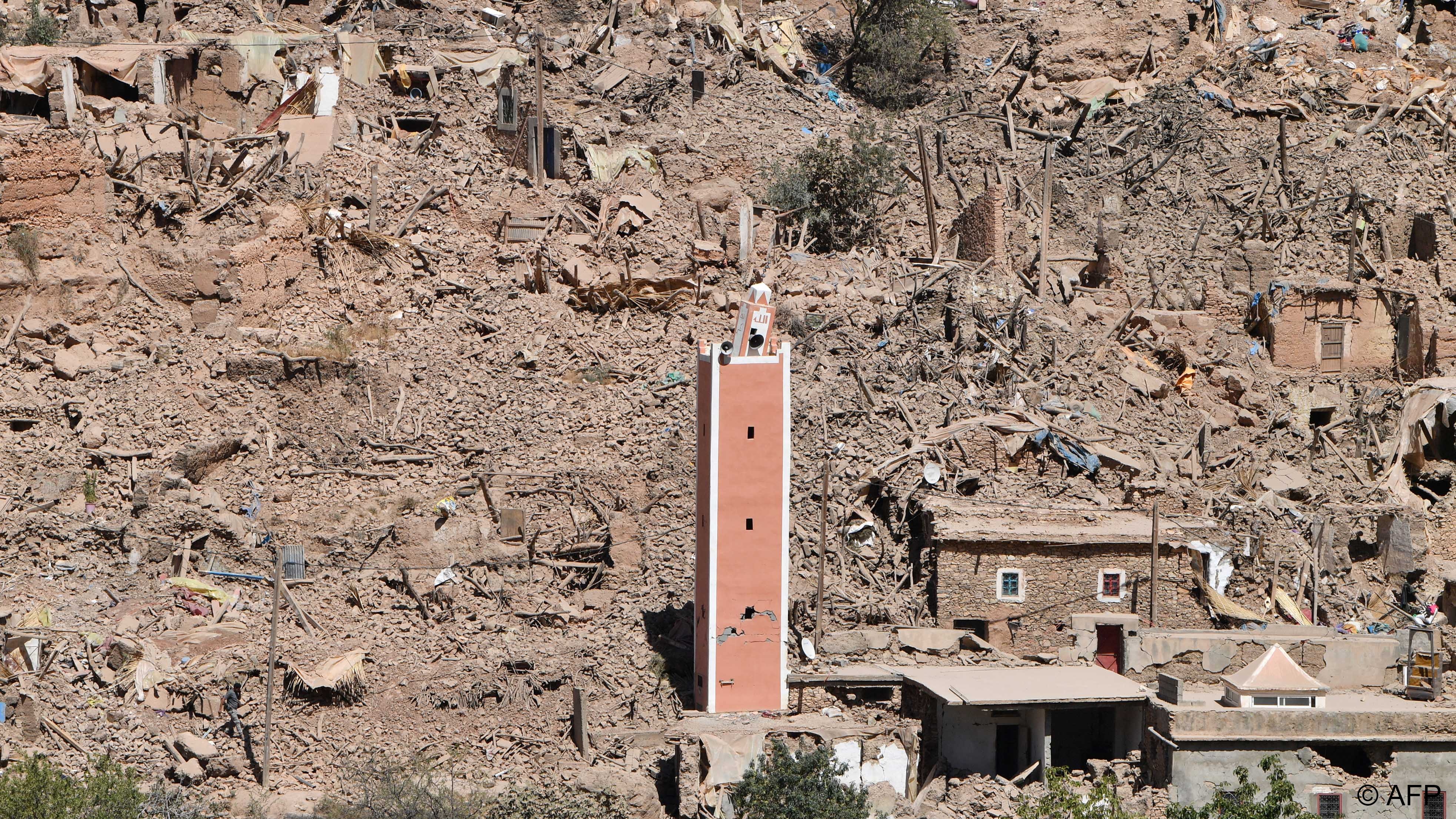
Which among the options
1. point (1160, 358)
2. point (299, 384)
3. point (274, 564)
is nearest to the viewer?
point (274, 564)

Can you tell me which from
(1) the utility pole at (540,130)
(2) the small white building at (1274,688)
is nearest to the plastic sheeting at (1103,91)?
(1) the utility pole at (540,130)

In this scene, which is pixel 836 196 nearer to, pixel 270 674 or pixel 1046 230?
pixel 1046 230

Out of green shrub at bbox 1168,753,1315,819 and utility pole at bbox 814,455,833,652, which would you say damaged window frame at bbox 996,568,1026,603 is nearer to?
utility pole at bbox 814,455,833,652

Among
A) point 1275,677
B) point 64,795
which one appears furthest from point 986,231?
point 64,795

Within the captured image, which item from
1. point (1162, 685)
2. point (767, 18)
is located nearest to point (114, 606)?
point (1162, 685)

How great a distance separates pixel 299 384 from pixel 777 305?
267 inches

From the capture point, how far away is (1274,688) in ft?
79.6

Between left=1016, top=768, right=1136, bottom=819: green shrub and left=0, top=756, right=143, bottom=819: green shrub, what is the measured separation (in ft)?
29.9

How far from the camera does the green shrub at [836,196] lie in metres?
33.0

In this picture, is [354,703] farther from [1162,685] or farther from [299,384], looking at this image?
[1162,685]

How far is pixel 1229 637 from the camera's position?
2556 cm

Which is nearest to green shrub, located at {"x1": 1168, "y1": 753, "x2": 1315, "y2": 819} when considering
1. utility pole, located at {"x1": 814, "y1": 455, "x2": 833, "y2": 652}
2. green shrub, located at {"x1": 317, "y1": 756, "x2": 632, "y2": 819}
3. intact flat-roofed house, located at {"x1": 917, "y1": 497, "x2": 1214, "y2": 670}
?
intact flat-roofed house, located at {"x1": 917, "y1": 497, "x2": 1214, "y2": 670}

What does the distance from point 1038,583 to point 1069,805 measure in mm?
5384

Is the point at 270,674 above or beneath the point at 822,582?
beneath
